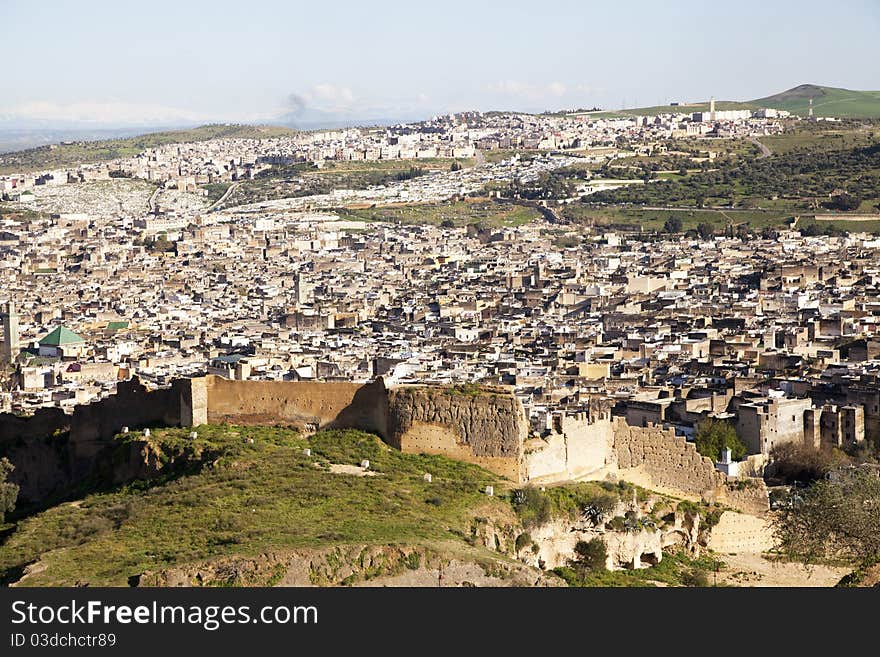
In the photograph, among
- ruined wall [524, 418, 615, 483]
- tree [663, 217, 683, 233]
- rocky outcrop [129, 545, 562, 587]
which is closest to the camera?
rocky outcrop [129, 545, 562, 587]

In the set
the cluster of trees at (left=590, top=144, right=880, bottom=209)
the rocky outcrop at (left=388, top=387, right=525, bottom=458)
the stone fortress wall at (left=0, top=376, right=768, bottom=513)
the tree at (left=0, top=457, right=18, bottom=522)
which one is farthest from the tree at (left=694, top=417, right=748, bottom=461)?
the cluster of trees at (left=590, top=144, right=880, bottom=209)

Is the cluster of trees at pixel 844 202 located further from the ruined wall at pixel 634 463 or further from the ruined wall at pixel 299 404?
the ruined wall at pixel 299 404

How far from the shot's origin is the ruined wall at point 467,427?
19844mm

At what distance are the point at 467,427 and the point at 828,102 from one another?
Result: 162044 mm

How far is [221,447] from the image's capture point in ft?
65.6

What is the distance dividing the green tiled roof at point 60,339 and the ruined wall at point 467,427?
29.9 m

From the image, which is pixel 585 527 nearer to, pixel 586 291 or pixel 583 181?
pixel 586 291

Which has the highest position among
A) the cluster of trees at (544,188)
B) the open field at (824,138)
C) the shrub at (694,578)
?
the shrub at (694,578)

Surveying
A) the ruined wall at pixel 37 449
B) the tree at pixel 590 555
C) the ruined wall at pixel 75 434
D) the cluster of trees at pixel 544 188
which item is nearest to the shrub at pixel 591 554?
the tree at pixel 590 555

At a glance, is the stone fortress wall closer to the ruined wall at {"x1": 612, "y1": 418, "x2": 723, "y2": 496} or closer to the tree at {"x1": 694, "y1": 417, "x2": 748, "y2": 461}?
the ruined wall at {"x1": 612, "y1": 418, "x2": 723, "y2": 496}

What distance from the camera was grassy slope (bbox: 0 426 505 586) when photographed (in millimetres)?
16078

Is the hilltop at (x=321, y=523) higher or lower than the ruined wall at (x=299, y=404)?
lower

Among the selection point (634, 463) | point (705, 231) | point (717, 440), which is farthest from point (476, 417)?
point (705, 231)
